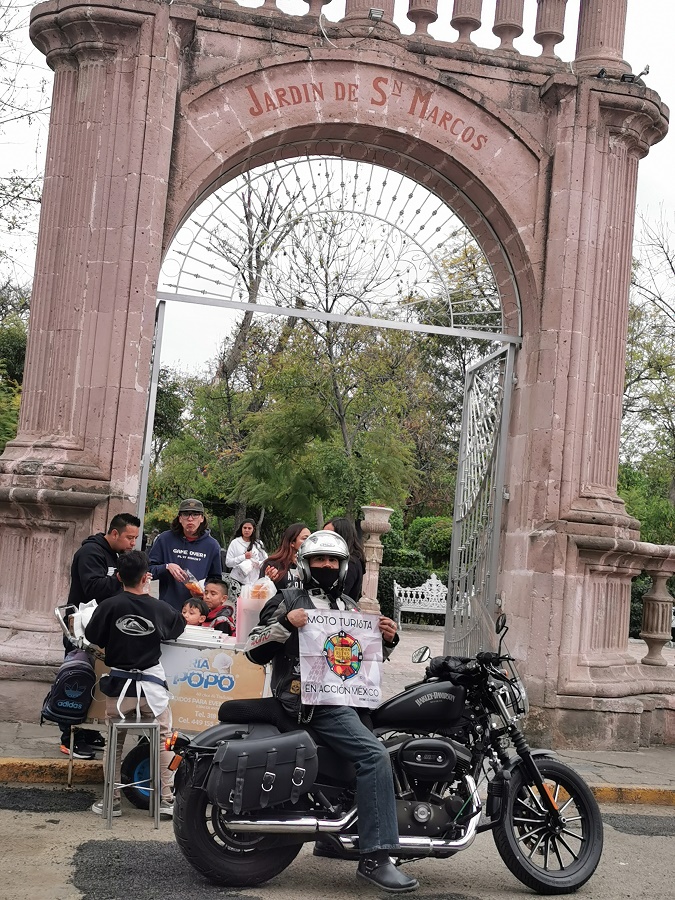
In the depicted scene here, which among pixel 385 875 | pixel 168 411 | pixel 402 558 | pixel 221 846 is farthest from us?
pixel 168 411

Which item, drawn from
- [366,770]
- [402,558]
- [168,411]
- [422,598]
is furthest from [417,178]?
[168,411]

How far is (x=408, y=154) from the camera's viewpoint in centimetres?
964

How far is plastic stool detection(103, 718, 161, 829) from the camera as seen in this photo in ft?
18.9

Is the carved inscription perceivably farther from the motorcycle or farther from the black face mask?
the motorcycle

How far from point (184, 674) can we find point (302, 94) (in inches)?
201

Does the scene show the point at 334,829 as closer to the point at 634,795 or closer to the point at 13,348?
the point at 634,795

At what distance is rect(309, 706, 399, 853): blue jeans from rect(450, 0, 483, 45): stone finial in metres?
Answer: 6.76

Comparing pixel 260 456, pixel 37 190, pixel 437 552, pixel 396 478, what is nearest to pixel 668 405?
pixel 437 552

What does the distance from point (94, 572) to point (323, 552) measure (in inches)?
84.5

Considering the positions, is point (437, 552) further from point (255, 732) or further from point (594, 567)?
point (255, 732)

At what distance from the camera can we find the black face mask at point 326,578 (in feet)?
16.9

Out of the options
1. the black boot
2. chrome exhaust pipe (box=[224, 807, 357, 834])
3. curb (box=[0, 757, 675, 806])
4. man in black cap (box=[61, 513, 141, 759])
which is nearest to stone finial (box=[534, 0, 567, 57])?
man in black cap (box=[61, 513, 141, 759])

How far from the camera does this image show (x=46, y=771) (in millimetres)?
6699

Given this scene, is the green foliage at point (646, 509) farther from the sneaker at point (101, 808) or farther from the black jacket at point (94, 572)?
the sneaker at point (101, 808)
